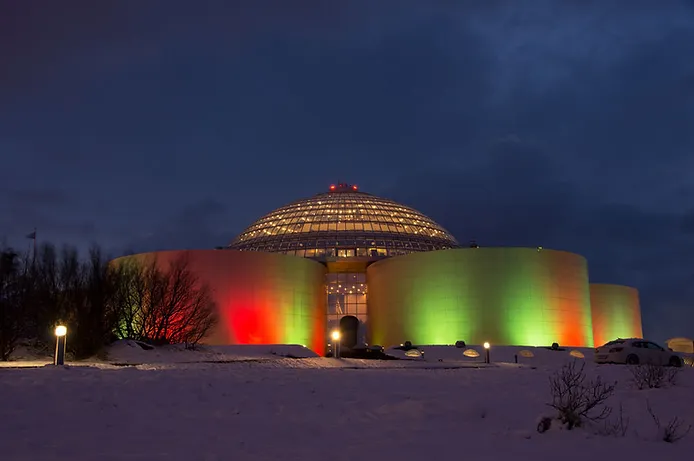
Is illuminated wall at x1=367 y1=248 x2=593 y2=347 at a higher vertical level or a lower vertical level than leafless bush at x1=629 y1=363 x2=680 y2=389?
higher

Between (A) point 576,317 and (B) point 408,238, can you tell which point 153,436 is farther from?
(B) point 408,238

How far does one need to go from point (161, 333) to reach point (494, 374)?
24218 mm

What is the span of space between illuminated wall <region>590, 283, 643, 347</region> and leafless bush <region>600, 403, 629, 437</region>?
184ft

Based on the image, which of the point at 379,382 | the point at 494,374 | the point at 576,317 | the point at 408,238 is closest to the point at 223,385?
the point at 379,382

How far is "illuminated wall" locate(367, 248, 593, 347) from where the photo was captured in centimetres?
5609

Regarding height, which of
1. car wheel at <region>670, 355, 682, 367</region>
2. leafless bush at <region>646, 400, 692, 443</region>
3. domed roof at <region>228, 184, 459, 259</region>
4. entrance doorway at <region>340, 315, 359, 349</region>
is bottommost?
leafless bush at <region>646, 400, 692, 443</region>

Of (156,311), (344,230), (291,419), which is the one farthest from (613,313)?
(291,419)

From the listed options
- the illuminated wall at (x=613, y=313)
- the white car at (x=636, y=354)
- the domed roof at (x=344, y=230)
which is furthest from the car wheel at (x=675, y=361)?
the domed roof at (x=344, y=230)

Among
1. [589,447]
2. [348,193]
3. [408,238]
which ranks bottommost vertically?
[589,447]

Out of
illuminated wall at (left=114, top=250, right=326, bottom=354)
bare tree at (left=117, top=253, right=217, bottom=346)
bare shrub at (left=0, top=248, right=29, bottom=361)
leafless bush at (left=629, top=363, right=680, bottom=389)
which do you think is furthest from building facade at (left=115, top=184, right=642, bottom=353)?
leafless bush at (left=629, top=363, right=680, bottom=389)

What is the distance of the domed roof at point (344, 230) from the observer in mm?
69688

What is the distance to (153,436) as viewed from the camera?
11695mm

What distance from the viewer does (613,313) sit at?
69.5 m

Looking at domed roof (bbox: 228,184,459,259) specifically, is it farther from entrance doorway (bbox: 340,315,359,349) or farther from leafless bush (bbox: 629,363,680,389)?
leafless bush (bbox: 629,363,680,389)
